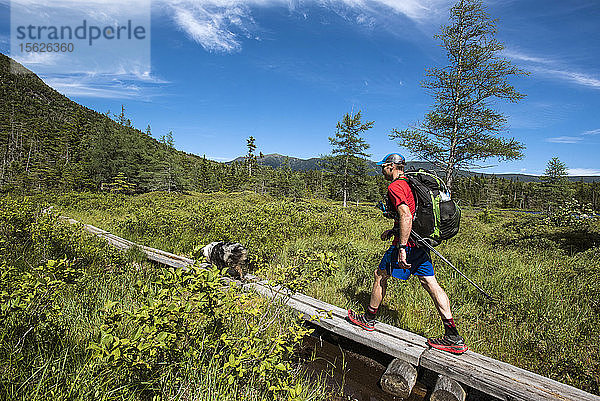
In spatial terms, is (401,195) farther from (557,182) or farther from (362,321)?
(557,182)

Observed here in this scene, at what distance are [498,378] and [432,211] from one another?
1.68 metres

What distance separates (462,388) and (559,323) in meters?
2.01

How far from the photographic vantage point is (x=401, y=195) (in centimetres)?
314

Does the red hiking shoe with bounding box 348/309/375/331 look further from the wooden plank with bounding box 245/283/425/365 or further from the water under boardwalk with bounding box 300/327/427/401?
the water under boardwalk with bounding box 300/327/427/401

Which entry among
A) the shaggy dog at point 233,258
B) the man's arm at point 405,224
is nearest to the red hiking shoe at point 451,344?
the man's arm at point 405,224

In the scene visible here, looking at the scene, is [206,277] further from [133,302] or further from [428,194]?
[428,194]

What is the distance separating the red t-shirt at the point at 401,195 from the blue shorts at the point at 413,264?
0.15m

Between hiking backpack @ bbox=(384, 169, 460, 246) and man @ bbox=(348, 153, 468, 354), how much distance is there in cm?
9

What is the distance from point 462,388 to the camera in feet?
8.81

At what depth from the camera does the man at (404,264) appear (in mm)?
3053

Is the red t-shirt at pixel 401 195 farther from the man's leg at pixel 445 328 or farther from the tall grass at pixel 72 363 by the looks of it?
the tall grass at pixel 72 363

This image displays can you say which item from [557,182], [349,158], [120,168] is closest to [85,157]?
[120,168]

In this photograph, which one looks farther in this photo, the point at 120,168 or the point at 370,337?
the point at 120,168

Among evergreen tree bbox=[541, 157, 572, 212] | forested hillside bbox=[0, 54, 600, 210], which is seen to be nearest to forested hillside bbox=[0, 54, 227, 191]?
forested hillside bbox=[0, 54, 600, 210]
